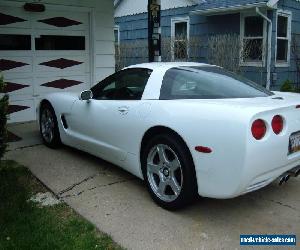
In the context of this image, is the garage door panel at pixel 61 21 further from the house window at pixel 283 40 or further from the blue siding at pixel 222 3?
the house window at pixel 283 40

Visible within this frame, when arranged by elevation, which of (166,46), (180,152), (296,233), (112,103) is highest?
(166,46)

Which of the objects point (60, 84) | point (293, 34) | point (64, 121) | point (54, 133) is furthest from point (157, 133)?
point (293, 34)

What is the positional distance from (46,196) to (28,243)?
3.68ft

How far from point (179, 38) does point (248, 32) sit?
7.80 ft

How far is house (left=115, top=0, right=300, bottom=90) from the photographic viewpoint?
37.1 feet

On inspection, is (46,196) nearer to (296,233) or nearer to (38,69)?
(296,233)

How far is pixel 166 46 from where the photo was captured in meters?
13.2

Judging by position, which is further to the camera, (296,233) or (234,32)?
(234,32)

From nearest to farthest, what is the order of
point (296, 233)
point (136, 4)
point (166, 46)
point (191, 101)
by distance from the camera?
point (296, 233) < point (191, 101) < point (166, 46) < point (136, 4)

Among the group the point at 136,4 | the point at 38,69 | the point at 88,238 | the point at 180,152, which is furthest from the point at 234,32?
the point at 88,238

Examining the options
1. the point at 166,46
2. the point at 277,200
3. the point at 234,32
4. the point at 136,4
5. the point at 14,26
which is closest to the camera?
the point at 277,200

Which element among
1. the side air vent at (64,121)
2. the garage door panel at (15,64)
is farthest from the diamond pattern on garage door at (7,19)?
the side air vent at (64,121)

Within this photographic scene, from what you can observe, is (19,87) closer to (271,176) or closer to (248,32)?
(271,176)

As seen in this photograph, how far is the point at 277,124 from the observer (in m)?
3.68
